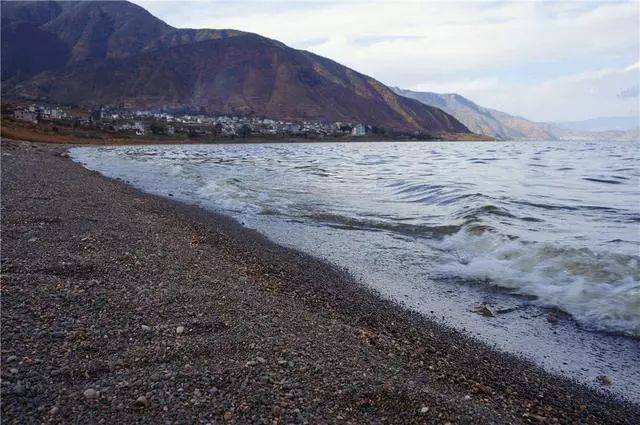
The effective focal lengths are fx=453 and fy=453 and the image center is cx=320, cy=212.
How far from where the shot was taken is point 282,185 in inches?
881

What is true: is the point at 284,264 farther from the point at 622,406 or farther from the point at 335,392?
the point at 622,406

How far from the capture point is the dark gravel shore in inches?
130

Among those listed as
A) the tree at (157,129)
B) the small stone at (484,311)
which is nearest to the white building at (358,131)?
the tree at (157,129)

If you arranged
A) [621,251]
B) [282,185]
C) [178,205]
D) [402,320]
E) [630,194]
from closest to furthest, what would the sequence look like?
[402,320] → [621,251] → [178,205] → [630,194] → [282,185]

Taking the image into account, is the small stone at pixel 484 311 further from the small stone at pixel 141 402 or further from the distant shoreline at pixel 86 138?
the distant shoreline at pixel 86 138

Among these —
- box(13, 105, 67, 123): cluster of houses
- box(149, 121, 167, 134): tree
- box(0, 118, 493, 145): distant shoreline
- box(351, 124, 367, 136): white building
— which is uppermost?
box(351, 124, 367, 136): white building

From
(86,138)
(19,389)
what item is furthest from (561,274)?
(86,138)

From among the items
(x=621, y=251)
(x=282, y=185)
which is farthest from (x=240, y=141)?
(x=621, y=251)

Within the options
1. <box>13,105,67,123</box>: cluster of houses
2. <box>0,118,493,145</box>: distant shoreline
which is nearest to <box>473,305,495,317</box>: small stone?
<box>0,118,493,145</box>: distant shoreline

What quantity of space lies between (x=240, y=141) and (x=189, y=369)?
114 metres

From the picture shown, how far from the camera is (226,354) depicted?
4031 mm

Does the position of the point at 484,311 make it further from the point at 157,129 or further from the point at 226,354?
the point at 157,129

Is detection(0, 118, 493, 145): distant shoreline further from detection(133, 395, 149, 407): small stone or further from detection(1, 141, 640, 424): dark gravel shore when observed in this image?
detection(133, 395, 149, 407): small stone

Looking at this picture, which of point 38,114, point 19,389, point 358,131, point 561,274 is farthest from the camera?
point 358,131
